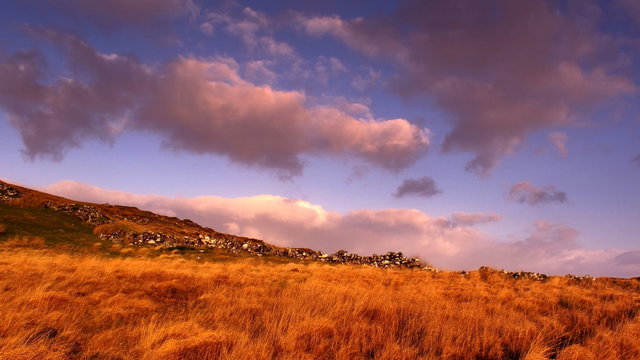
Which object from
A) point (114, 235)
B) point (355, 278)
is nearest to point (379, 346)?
point (355, 278)

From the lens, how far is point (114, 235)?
84.8 feet

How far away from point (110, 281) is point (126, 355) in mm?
6926

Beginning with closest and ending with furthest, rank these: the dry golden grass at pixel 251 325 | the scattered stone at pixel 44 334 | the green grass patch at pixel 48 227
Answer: the dry golden grass at pixel 251 325, the scattered stone at pixel 44 334, the green grass patch at pixel 48 227

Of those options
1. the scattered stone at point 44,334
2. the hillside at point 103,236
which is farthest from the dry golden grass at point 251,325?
the hillside at point 103,236

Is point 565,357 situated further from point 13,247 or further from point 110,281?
point 13,247

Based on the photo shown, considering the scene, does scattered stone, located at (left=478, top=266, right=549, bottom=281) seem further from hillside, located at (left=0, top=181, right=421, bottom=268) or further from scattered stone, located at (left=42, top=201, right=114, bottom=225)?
scattered stone, located at (left=42, top=201, right=114, bottom=225)

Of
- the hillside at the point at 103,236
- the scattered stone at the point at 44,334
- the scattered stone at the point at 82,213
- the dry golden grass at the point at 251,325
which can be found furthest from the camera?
the scattered stone at the point at 82,213

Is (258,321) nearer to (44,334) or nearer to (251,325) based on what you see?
(251,325)

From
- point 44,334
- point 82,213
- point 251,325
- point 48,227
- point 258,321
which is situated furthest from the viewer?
point 82,213

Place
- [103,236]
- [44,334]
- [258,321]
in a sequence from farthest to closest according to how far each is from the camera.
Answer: [103,236] → [258,321] → [44,334]

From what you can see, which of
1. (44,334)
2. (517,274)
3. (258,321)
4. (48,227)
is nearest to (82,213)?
(48,227)

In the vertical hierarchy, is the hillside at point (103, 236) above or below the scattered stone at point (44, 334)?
above

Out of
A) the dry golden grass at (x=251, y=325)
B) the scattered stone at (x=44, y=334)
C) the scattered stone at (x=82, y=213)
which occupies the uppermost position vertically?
the scattered stone at (x=82, y=213)

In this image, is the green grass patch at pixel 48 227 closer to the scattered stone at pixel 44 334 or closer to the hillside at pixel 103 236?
the hillside at pixel 103 236
